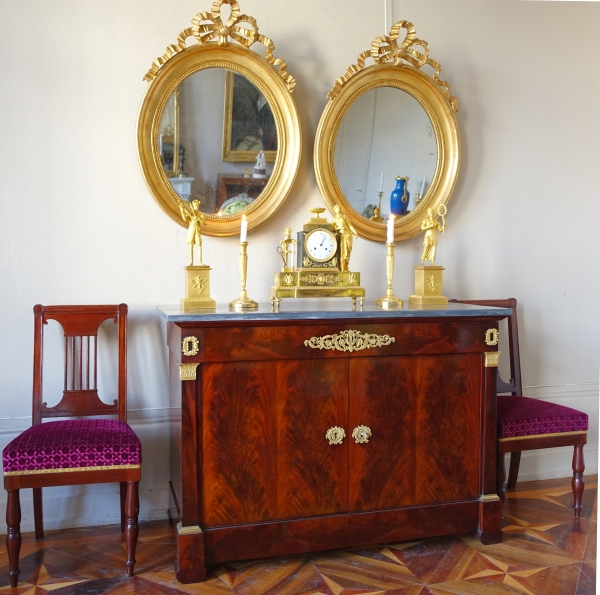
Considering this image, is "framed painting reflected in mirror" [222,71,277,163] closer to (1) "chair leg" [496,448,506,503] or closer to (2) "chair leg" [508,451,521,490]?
(1) "chair leg" [496,448,506,503]

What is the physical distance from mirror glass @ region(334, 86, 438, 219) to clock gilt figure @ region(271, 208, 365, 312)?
381 mm

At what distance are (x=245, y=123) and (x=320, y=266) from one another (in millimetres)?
862

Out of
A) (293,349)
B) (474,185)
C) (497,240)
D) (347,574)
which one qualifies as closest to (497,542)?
(347,574)

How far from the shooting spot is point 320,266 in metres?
3.09

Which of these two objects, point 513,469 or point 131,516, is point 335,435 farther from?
point 513,469

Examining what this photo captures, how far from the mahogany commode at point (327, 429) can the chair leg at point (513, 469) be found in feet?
2.33

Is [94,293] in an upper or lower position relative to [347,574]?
upper

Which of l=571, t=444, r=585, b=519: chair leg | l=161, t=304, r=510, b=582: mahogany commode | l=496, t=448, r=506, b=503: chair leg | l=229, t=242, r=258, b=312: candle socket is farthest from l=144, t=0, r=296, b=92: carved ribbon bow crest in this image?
l=571, t=444, r=585, b=519: chair leg

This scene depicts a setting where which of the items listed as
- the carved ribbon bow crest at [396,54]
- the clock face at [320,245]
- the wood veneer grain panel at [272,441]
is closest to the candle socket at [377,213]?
the clock face at [320,245]

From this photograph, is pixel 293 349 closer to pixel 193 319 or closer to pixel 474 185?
pixel 193 319

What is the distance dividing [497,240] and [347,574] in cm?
210

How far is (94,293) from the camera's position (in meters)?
3.22

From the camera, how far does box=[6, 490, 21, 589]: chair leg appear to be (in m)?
2.55

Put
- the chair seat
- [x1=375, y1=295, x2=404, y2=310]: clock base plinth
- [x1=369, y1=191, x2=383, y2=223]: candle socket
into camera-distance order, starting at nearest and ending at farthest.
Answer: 1. the chair seat
2. [x1=375, y1=295, x2=404, y2=310]: clock base plinth
3. [x1=369, y1=191, x2=383, y2=223]: candle socket
